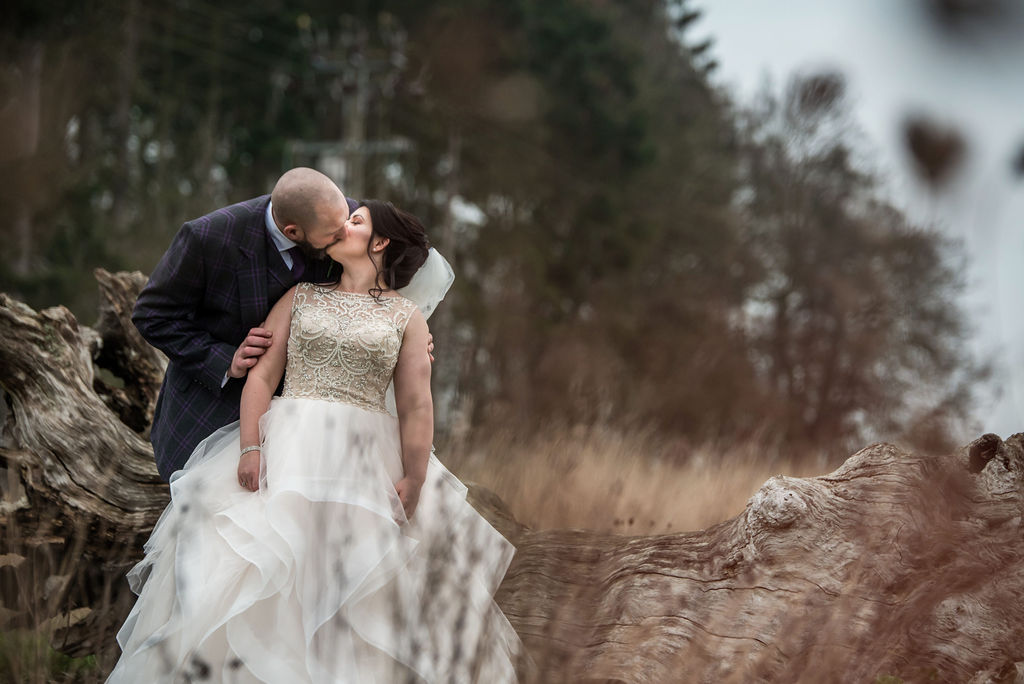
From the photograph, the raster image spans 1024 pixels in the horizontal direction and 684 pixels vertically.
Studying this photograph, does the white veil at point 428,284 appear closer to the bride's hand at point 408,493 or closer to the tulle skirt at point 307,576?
the tulle skirt at point 307,576

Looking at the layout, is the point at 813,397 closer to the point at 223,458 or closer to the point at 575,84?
the point at 575,84

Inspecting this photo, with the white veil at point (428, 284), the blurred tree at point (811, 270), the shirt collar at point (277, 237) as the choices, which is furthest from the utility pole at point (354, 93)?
the white veil at point (428, 284)

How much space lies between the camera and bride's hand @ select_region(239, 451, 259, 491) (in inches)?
134

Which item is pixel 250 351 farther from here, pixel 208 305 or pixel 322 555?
pixel 322 555

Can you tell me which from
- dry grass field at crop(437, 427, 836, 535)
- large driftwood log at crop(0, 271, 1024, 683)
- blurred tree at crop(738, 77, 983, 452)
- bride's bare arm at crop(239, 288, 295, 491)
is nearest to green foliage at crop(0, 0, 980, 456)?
blurred tree at crop(738, 77, 983, 452)

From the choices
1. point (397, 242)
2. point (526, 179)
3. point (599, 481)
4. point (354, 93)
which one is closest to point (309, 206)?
point (397, 242)

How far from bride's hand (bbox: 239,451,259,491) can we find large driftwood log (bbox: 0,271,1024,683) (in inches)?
29.6

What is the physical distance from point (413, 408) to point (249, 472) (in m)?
0.68

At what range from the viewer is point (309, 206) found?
3.36 meters

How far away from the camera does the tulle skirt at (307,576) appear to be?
3.03 metres

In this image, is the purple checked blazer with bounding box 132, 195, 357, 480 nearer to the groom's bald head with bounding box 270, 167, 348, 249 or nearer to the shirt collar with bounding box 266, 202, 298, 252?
the shirt collar with bounding box 266, 202, 298, 252

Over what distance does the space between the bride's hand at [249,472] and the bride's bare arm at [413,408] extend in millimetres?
546

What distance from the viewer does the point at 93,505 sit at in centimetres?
437

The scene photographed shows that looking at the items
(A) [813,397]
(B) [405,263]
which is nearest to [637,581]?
(B) [405,263]
